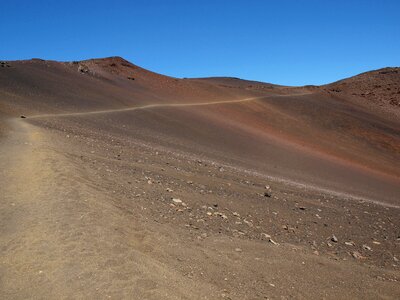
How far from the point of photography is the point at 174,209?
8.73 m

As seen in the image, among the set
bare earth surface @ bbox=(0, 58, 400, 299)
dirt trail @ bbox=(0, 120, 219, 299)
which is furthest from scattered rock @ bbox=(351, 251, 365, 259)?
dirt trail @ bbox=(0, 120, 219, 299)

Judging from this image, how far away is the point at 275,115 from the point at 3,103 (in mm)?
20607

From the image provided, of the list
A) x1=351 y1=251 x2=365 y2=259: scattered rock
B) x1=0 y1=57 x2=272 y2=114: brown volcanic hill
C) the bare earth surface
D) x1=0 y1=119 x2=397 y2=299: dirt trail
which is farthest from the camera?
x1=0 y1=57 x2=272 y2=114: brown volcanic hill

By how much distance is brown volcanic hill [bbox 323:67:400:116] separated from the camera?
4559cm

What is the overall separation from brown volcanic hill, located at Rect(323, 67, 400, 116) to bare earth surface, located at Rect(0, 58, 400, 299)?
21349 mm

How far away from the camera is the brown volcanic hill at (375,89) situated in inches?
1795

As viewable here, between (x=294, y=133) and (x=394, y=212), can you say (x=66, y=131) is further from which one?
(x=294, y=133)

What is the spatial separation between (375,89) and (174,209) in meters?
48.0

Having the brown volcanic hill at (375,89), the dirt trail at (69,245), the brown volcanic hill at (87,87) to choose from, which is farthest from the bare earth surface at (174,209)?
the brown volcanic hill at (375,89)

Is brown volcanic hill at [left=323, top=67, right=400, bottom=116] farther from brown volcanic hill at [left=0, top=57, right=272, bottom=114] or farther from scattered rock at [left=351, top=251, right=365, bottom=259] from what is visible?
scattered rock at [left=351, top=251, right=365, bottom=259]

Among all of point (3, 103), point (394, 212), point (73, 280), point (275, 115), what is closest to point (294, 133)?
point (275, 115)

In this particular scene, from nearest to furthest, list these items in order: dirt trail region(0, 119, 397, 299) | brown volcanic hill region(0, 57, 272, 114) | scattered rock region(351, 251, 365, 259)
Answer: dirt trail region(0, 119, 397, 299) → scattered rock region(351, 251, 365, 259) → brown volcanic hill region(0, 57, 272, 114)

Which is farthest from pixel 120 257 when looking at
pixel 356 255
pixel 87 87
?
pixel 87 87

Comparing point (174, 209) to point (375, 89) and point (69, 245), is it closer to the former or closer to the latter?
point (69, 245)
